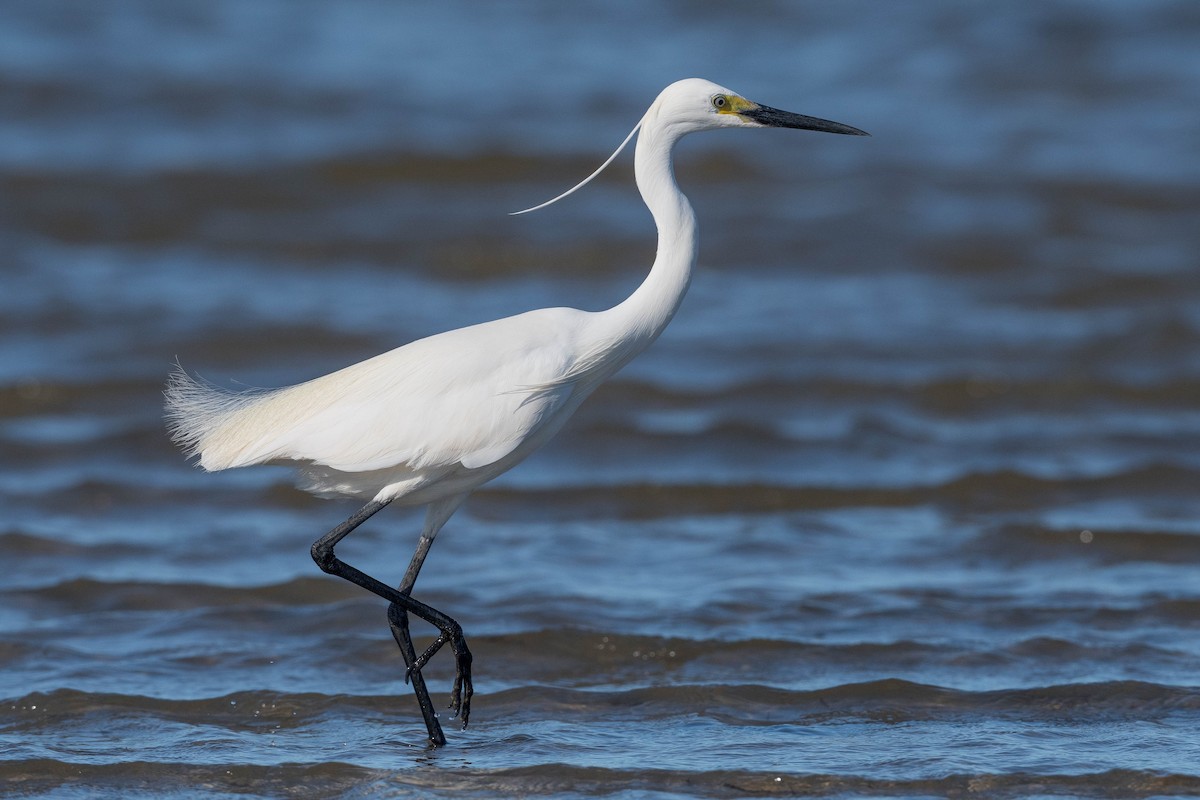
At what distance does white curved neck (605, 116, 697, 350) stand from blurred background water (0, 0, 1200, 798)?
162 cm

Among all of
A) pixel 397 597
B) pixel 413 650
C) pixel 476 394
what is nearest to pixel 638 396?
pixel 413 650

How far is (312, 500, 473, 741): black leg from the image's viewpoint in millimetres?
5742

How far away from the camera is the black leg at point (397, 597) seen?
18.8 ft

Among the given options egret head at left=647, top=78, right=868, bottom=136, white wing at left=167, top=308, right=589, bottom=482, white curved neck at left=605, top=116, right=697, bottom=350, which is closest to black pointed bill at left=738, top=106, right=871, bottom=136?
egret head at left=647, top=78, right=868, bottom=136

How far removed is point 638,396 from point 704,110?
203 inches

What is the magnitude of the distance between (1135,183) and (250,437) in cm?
1138

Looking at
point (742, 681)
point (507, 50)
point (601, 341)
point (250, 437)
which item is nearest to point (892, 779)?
point (742, 681)

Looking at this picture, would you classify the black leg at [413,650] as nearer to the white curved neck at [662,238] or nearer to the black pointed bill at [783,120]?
the white curved neck at [662,238]

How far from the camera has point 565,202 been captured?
1479 cm

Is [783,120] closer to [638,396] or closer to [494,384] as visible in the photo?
[494,384]

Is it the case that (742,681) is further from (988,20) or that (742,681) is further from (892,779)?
(988,20)

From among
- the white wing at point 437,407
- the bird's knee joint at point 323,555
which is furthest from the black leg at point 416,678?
the white wing at point 437,407

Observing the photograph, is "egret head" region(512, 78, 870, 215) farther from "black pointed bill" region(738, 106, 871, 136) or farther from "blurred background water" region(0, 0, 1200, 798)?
"blurred background water" region(0, 0, 1200, 798)

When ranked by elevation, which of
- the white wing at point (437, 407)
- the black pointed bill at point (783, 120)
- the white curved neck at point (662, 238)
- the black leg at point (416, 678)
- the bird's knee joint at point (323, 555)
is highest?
the black pointed bill at point (783, 120)
